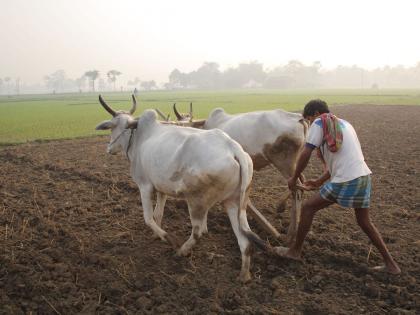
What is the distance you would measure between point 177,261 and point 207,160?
56.8 inches

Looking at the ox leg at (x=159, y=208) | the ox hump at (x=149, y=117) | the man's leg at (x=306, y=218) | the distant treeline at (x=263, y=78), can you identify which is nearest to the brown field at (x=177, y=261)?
the man's leg at (x=306, y=218)

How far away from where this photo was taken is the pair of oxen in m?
4.68

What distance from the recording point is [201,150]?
4.79m

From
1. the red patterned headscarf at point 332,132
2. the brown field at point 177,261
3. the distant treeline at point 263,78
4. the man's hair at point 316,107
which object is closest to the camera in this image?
the brown field at point 177,261

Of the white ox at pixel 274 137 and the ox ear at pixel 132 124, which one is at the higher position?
the ox ear at pixel 132 124

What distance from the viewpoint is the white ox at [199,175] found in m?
4.65

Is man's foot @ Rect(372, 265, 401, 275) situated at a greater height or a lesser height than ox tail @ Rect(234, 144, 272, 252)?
lesser

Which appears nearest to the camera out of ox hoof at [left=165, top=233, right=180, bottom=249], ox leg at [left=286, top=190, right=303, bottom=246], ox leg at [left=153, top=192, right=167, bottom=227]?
ox hoof at [left=165, top=233, right=180, bottom=249]

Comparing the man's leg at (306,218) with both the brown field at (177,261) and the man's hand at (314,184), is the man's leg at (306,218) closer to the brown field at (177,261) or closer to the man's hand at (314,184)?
the brown field at (177,261)

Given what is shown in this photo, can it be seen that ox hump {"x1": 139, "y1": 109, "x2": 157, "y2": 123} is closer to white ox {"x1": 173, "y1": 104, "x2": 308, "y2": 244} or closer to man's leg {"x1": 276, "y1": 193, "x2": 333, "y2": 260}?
white ox {"x1": 173, "y1": 104, "x2": 308, "y2": 244}

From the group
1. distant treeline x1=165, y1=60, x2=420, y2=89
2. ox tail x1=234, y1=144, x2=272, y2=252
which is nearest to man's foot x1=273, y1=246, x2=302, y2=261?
ox tail x1=234, y1=144, x2=272, y2=252

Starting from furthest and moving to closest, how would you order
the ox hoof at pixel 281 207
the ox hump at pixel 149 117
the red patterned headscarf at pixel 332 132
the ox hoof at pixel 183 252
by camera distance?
the ox hoof at pixel 281 207 → the ox hump at pixel 149 117 → the ox hoof at pixel 183 252 → the red patterned headscarf at pixel 332 132

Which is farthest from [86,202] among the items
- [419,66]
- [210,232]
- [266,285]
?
[419,66]

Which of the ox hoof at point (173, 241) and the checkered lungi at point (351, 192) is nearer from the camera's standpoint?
the checkered lungi at point (351, 192)
